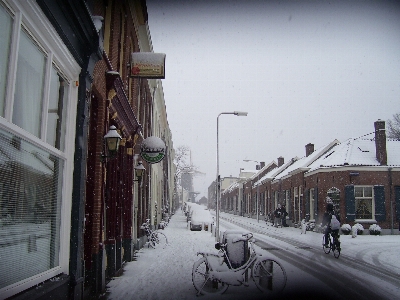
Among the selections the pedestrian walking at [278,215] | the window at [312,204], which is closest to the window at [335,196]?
the window at [312,204]

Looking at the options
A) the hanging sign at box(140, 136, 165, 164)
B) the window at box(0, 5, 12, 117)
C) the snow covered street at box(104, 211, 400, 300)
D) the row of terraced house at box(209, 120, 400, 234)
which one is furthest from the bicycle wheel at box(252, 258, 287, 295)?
the row of terraced house at box(209, 120, 400, 234)

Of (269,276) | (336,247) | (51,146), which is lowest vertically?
(336,247)

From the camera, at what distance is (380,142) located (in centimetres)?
2636

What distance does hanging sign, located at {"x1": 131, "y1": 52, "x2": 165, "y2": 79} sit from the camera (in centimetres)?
1110

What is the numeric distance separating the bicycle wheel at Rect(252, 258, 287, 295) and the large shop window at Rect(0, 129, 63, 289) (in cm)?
410

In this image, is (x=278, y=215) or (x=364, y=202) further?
(x=278, y=215)

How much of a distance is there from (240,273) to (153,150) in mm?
6705

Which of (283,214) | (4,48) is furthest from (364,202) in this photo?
(4,48)

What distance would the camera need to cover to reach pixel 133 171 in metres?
13.2

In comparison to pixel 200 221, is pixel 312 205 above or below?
above

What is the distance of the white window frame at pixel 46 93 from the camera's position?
3895mm

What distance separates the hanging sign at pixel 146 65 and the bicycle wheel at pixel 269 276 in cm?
601

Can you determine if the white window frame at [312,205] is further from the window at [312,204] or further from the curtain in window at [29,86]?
the curtain in window at [29,86]

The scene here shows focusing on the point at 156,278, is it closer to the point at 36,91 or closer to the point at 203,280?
the point at 203,280
